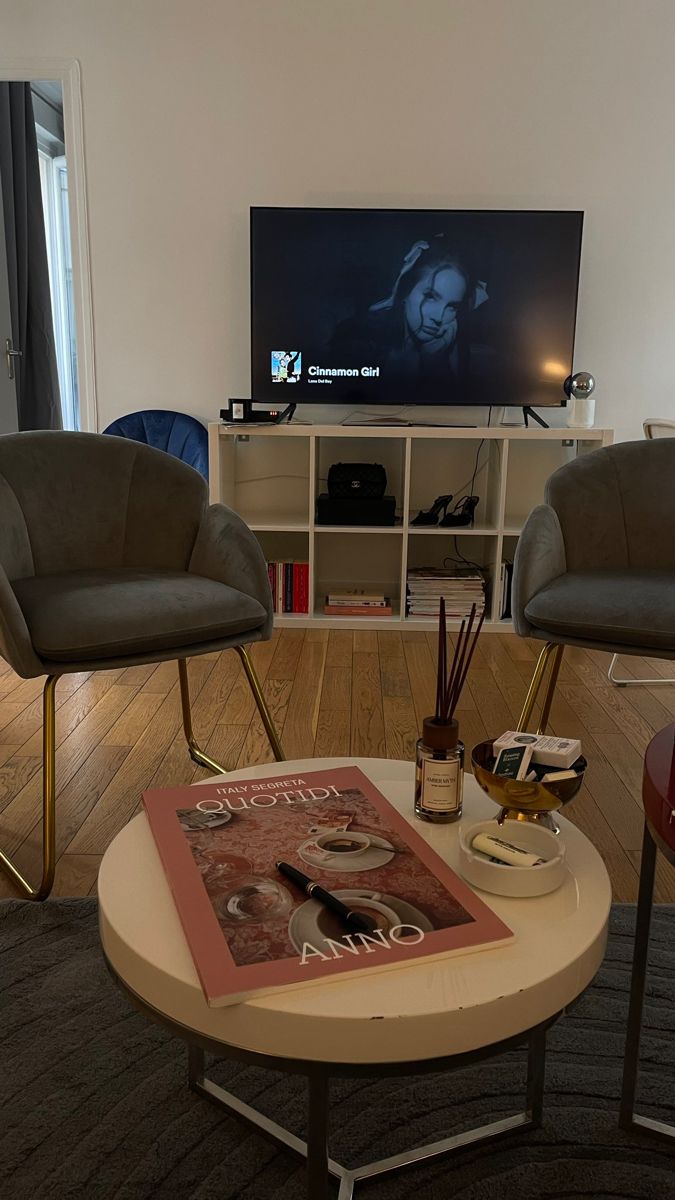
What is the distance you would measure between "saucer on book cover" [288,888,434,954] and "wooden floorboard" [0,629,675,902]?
0.92m

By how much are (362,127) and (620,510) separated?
2100 millimetres

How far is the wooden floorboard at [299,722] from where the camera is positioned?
6.33ft

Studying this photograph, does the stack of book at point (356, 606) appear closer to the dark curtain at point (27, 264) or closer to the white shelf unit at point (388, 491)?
the white shelf unit at point (388, 491)

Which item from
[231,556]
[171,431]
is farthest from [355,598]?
[231,556]

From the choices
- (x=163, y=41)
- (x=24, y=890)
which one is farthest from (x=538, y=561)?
(x=163, y=41)

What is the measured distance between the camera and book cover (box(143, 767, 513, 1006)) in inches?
31.6

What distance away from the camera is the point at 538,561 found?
2.18 meters

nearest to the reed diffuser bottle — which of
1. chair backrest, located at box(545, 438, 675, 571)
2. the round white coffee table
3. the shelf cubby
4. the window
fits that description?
the round white coffee table

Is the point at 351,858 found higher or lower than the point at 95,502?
lower

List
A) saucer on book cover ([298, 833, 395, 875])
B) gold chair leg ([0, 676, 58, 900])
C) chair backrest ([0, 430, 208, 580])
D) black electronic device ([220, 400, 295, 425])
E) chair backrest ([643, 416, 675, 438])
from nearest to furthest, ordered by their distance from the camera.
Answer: saucer on book cover ([298, 833, 395, 875]), gold chair leg ([0, 676, 58, 900]), chair backrest ([0, 430, 208, 580]), chair backrest ([643, 416, 675, 438]), black electronic device ([220, 400, 295, 425])

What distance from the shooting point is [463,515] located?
361cm

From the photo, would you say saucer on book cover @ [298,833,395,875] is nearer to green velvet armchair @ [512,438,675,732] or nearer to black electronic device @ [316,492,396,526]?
green velvet armchair @ [512,438,675,732]

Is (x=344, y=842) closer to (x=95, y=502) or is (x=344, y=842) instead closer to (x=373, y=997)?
(x=373, y=997)

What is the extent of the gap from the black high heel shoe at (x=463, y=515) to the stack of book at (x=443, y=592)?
199 millimetres
